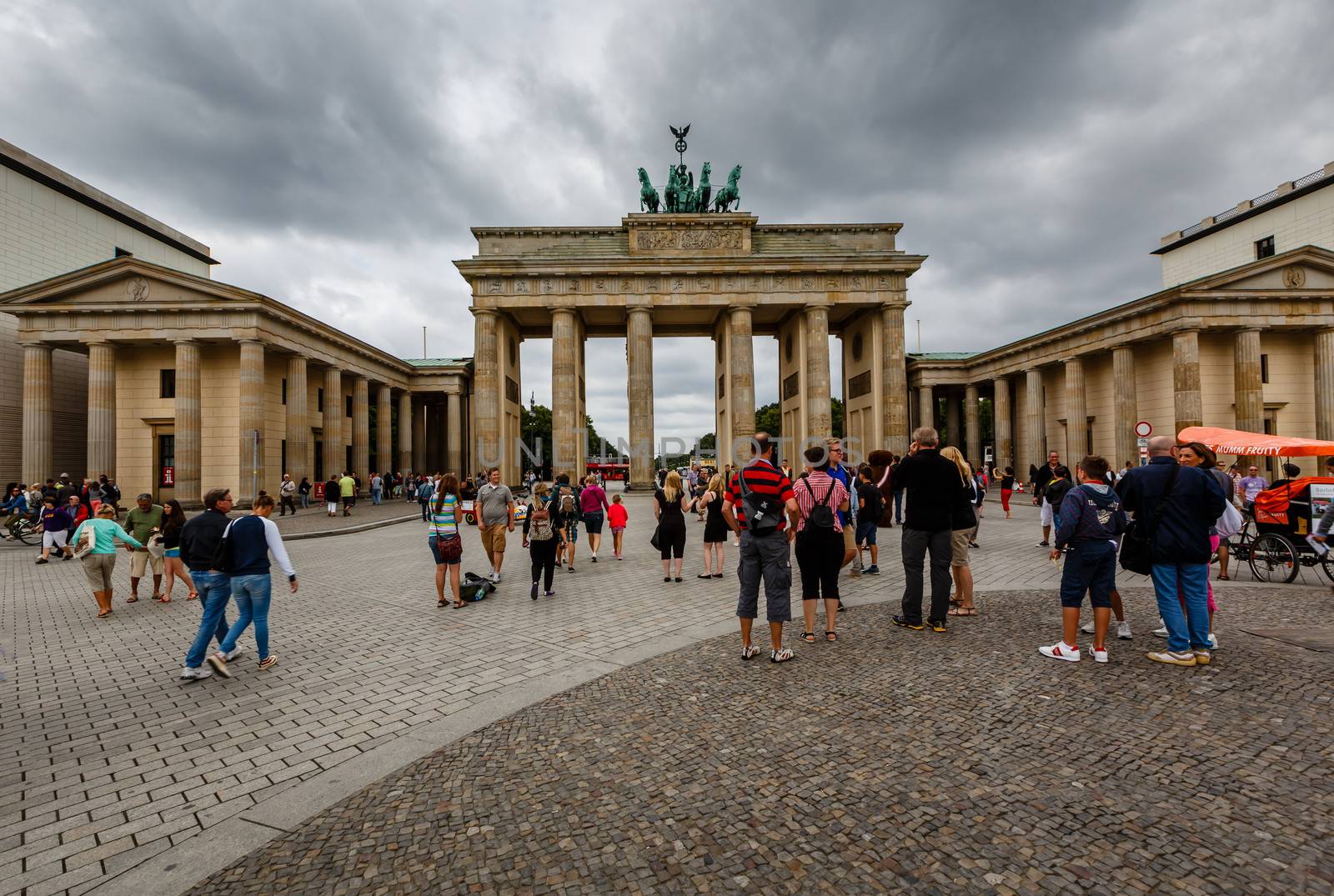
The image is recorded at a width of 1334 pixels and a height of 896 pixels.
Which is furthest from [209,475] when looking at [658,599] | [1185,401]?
[1185,401]

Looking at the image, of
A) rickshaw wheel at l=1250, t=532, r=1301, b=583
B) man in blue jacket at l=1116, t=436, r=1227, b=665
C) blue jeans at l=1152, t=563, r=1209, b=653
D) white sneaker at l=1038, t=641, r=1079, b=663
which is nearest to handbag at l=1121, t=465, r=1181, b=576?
man in blue jacket at l=1116, t=436, r=1227, b=665

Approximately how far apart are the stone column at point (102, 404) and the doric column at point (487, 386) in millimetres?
16459

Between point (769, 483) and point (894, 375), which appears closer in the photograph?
point (769, 483)

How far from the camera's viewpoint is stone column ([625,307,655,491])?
120 ft

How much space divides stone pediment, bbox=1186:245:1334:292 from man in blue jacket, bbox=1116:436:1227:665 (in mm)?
30868

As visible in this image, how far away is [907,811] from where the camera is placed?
305cm

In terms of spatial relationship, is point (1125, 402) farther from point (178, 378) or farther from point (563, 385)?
point (178, 378)

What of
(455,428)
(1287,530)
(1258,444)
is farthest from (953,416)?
(1287,530)

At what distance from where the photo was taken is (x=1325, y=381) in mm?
28391

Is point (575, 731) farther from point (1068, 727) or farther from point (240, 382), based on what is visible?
point (240, 382)

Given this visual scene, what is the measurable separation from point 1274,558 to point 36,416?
4194 cm

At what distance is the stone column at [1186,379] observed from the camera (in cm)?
2770

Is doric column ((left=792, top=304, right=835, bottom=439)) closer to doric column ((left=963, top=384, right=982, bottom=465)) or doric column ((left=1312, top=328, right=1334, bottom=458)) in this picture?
doric column ((left=963, top=384, right=982, bottom=465))

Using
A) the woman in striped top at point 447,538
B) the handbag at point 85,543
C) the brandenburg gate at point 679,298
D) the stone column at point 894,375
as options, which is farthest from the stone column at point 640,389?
the handbag at point 85,543
